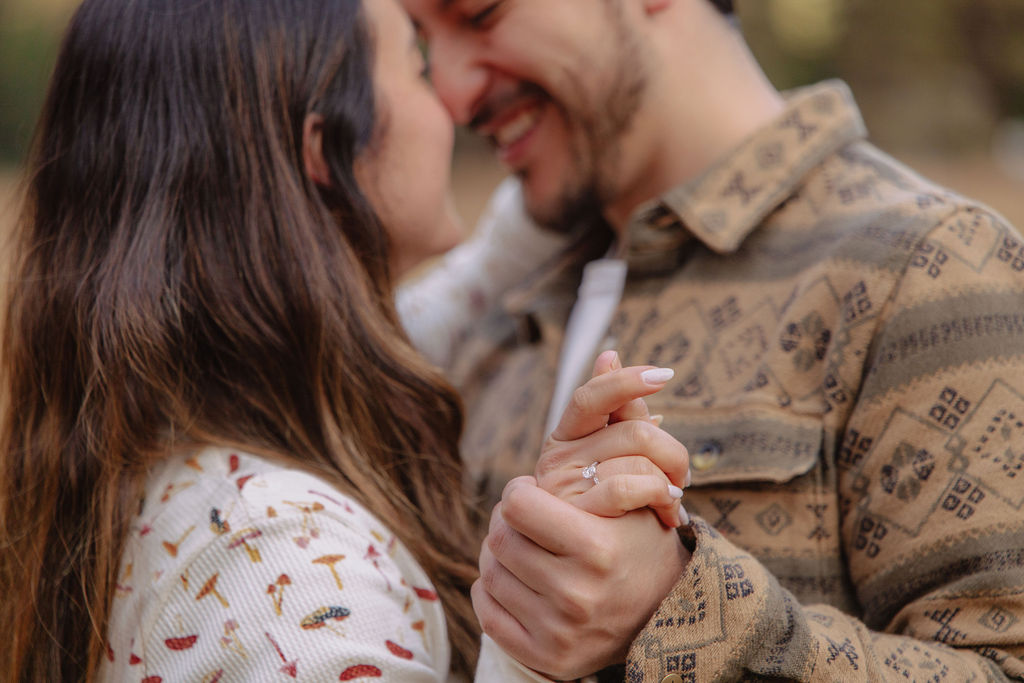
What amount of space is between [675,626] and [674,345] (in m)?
0.78

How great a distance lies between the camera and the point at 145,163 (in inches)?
61.4

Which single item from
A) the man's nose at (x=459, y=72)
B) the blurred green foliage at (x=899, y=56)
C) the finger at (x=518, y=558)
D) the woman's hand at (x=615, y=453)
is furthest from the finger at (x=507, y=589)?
the blurred green foliage at (x=899, y=56)

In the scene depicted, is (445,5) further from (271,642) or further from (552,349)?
(271,642)

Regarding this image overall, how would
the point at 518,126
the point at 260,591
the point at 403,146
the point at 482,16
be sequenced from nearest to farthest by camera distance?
the point at 260,591, the point at 403,146, the point at 482,16, the point at 518,126

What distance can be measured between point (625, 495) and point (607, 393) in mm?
130

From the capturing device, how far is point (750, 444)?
165cm

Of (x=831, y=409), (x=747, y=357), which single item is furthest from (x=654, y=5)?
(x=831, y=409)

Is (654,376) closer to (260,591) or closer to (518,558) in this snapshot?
(518,558)

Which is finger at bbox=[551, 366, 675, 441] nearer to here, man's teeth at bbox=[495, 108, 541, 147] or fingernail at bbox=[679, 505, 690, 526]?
fingernail at bbox=[679, 505, 690, 526]

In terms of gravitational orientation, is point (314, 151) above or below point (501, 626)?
above

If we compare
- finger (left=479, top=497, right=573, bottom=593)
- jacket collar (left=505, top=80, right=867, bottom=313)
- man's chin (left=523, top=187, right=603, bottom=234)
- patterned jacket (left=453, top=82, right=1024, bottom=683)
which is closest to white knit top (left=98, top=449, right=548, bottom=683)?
finger (left=479, top=497, right=573, bottom=593)

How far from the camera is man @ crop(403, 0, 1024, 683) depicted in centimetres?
124

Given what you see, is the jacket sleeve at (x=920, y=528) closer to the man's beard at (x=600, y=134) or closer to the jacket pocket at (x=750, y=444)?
the jacket pocket at (x=750, y=444)

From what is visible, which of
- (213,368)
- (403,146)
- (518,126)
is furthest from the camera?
(518,126)
